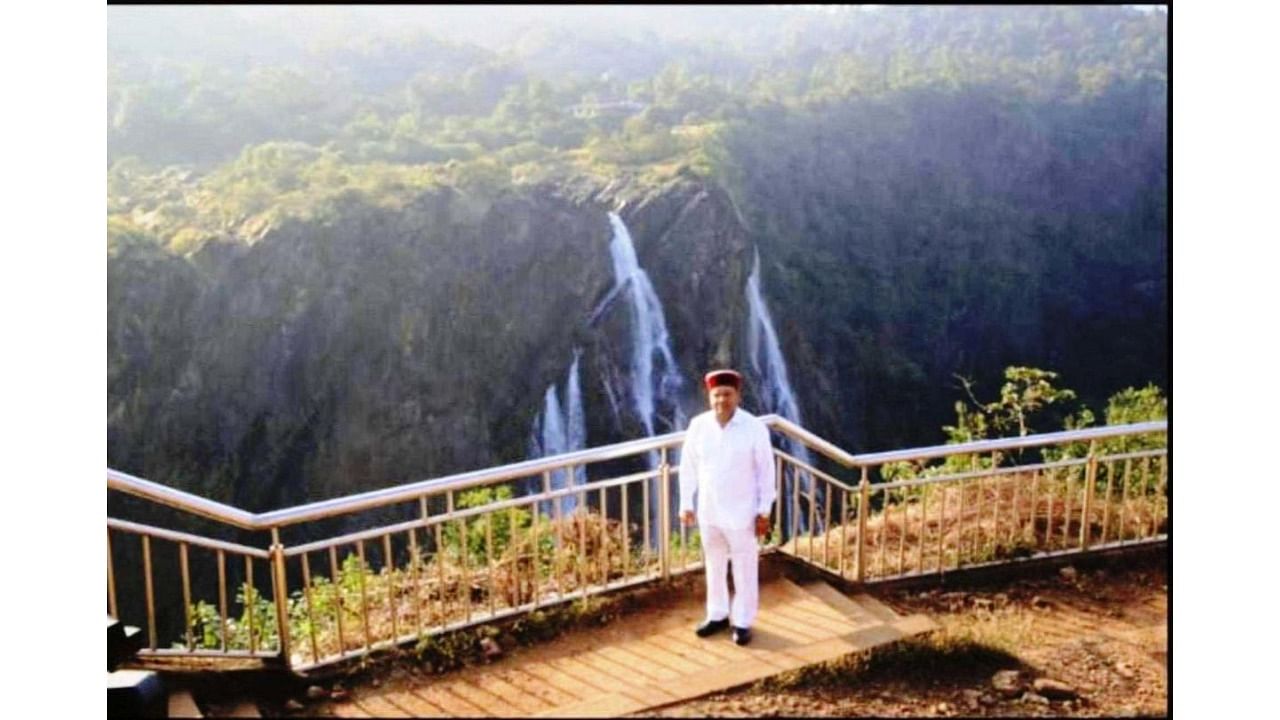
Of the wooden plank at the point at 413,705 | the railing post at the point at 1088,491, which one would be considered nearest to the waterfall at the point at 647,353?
the wooden plank at the point at 413,705

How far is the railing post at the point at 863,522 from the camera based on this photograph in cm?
286

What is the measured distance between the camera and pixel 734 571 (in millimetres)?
2760

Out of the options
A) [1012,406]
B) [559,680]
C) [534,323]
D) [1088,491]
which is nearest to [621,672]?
[559,680]

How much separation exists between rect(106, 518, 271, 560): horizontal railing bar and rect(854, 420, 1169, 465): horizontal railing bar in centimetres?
166

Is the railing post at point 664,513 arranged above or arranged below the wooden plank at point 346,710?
above

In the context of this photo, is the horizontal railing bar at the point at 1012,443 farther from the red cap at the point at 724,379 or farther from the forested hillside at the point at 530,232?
the red cap at the point at 724,379

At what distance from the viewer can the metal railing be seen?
2.63m

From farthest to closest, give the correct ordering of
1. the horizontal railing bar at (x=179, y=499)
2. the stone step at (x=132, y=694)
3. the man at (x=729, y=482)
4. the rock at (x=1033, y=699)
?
the rock at (x=1033, y=699), the man at (x=729, y=482), the horizontal railing bar at (x=179, y=499), the stone step at (x=132, y=694)

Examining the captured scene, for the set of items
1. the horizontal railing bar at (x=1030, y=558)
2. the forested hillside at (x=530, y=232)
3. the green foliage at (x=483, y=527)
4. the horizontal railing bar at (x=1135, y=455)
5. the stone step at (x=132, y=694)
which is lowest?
the stone step at (x=132, y=694)

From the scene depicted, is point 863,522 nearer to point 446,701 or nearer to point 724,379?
point 724,379

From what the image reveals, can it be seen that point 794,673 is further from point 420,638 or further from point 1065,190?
point 1065,190

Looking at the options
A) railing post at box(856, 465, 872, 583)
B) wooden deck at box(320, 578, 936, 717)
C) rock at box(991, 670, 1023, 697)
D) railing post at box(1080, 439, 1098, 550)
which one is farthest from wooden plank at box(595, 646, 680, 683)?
railing post at box(1080, 439, 1098, 550)

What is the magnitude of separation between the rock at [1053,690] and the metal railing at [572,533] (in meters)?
0.39
